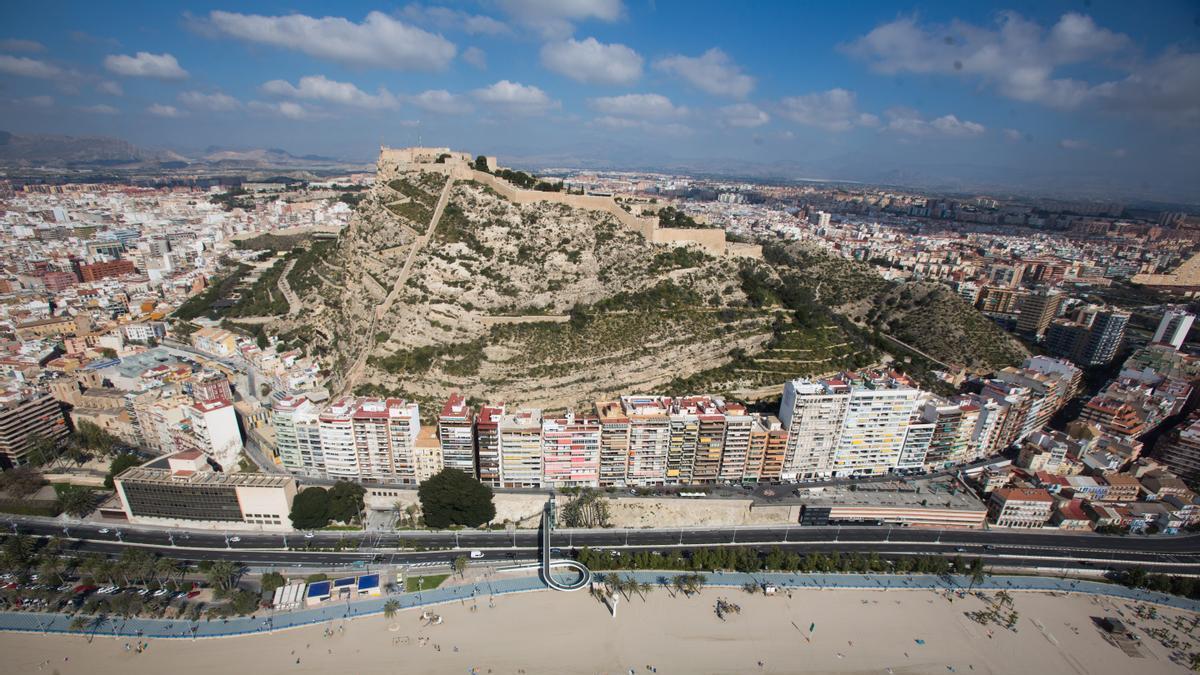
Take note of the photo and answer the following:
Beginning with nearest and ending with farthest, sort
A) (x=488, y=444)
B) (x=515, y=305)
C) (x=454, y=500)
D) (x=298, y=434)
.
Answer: (x=454, y=500) < (x=488, y=444) < (x=298, y=434) < (x=515, y=305)

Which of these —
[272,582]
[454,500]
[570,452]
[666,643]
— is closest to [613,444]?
[570,452]

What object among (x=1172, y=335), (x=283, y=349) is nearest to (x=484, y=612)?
(x=283, y=349)

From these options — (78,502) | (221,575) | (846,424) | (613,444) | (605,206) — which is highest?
(605,206)

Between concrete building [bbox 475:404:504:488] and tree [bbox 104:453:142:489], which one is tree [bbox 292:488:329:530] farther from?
tree [bbox 104:453:142:489]

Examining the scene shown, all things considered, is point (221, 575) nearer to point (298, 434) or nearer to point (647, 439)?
point (298, 434)

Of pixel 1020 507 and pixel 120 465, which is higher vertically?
pixel 1020 507

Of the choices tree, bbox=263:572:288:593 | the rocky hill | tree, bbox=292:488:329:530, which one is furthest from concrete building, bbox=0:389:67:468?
tree, bbox=263:572:288:593

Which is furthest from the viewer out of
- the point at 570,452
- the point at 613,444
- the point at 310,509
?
the point at 613,444

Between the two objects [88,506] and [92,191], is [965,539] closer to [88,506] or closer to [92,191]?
[88,506]

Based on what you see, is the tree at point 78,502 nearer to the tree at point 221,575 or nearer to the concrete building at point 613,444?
the tree at point 221,575
